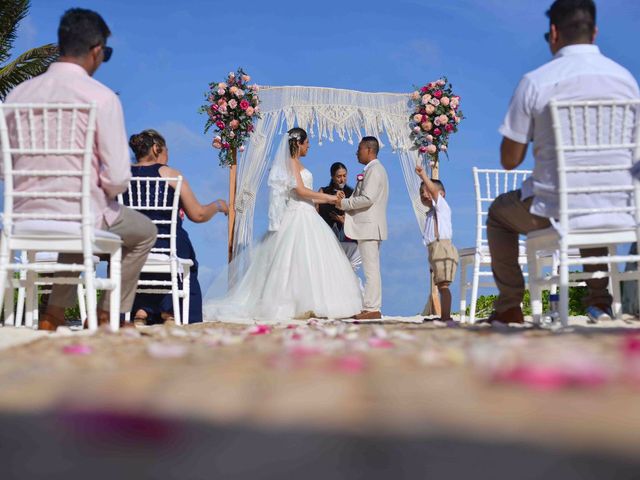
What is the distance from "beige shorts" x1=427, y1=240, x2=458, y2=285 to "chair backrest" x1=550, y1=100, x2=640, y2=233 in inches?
102

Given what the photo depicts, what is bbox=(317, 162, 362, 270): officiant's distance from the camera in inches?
370

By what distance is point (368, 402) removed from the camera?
4.11ft

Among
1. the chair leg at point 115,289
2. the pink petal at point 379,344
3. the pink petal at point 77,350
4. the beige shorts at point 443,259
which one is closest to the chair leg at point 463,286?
the beige shorts at point 443,259

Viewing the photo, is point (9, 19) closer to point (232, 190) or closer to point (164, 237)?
point (232, 190)

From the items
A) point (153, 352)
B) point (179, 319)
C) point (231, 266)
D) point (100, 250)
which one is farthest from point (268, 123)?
point (153, 352)

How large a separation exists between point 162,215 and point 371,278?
7.83 feet

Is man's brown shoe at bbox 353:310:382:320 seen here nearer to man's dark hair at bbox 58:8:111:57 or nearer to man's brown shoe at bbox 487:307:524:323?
man's brown shoe at bbox 487:307:524:323

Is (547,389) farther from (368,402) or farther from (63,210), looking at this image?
(63,210)

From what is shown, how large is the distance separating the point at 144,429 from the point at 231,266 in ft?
25.2

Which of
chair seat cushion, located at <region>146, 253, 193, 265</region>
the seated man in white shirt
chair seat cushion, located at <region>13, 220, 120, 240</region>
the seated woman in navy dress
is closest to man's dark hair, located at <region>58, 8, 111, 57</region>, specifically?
chair seat cushion, located at <region>13, 220, 120, 240</region>

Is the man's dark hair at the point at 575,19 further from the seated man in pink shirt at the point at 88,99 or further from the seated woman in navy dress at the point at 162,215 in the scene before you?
the seated woman in navy dress at the point at 162,215

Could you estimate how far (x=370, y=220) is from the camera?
762 centimetres

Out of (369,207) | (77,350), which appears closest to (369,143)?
(369,207)

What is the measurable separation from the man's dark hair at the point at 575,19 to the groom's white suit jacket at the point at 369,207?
3571 millimetres
